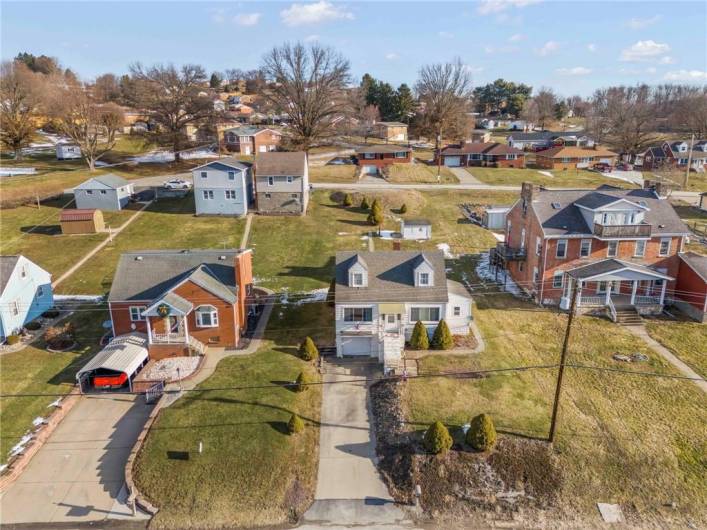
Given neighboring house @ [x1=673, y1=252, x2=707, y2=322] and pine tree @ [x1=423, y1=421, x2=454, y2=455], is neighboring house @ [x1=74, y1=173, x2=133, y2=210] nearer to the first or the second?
pine tree @ [x1=423, y1=421, x2=454, y2=455]

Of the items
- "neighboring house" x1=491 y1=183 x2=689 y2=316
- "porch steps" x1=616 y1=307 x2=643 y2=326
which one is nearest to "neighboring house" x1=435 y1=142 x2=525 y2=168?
"neighboring house" x1=491 y1=183 x2=689 y2=316

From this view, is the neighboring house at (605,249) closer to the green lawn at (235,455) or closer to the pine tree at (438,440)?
the pine tree at (438,440)

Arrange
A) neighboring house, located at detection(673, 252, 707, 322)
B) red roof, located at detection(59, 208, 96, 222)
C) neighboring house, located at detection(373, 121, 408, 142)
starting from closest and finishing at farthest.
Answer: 1. neighboring house, located at detection(673, 252, 707, 322)
2. red roof, located at detection(59, 208, 96, 222)
3. neighboring house, located at detection(373, 121, 408, 142)

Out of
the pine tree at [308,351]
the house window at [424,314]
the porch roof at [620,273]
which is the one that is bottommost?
the pine tree at [308,351]

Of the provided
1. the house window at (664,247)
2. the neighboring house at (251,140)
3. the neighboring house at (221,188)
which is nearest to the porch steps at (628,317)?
the house window at (664,247)

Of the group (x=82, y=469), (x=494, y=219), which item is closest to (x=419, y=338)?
(x=82, y=469)

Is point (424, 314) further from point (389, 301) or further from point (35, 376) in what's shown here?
point (35, 376)

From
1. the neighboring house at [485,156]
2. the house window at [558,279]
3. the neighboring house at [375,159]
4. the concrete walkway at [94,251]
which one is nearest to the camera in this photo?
the house window at [558,279]
